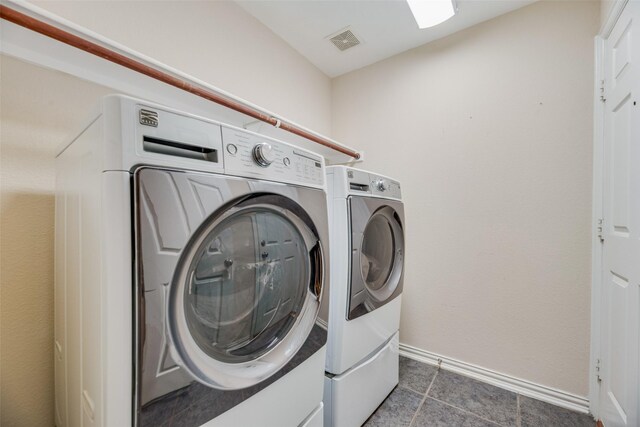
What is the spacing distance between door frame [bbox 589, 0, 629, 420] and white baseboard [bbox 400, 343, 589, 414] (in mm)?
78

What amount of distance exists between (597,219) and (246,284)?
193 cm

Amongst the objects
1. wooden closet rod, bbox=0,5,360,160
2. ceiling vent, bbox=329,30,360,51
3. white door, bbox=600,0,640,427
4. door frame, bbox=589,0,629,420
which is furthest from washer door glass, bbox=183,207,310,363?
ceiling vent, bbox=329,30,360,51

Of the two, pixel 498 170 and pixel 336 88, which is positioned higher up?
A: pixel 336 88

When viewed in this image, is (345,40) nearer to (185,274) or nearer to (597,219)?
(597,219)

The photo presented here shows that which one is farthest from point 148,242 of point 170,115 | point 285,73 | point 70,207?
point 285,73

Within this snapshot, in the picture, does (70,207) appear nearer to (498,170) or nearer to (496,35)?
(498,170)

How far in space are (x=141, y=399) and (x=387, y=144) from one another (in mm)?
2188

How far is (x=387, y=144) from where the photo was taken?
2229 millimetres

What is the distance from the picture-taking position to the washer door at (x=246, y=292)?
1.95 feet

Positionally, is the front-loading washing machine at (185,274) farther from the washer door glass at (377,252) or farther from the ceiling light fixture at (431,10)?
the ceiling light fixture at (431,10)

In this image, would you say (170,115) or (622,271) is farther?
(622,271)

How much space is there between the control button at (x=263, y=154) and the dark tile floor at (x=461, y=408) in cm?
149

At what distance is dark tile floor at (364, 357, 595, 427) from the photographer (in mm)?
1392

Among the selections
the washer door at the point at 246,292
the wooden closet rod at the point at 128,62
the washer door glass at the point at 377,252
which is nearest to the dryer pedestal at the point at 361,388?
the washer door glass at the point at 377,252
